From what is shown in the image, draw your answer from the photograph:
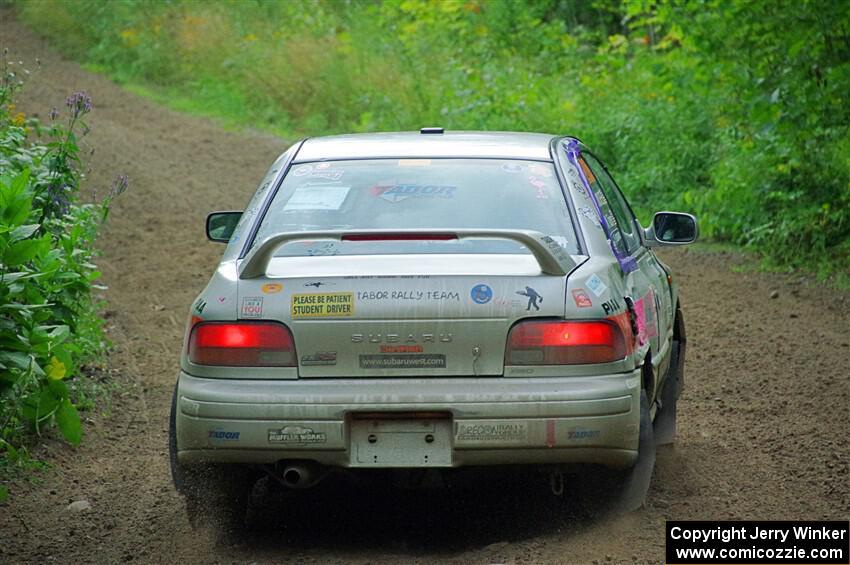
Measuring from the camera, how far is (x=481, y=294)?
4.68m

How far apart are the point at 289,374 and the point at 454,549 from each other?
0.97 m

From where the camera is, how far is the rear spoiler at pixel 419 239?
468cm

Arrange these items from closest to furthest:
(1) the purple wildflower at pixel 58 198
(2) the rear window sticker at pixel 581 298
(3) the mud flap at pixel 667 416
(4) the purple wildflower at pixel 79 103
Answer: (2) the rear window sticker at pixel 581 298 → (3) the mud flap at pixel 667 416 → (4) the purple wildflower at pixel 79 103 → (1) the purple wildflower at pixel 58 198

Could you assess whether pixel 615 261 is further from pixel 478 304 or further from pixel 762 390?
pixel 762 390

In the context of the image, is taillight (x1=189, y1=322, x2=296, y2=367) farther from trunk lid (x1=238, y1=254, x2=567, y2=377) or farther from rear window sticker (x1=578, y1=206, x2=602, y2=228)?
rear window sticker (x1=578, y1=206, x2=602, y2=228)

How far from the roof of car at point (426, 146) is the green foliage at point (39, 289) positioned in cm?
123

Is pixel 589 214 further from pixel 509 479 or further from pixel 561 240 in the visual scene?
pixel 509 479

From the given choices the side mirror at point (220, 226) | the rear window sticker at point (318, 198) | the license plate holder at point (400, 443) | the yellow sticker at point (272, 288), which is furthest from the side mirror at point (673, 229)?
the yellow sticker at point (272, 288)

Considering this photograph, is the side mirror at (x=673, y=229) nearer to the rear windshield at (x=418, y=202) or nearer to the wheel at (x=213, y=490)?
the rear windshield at (x=418, y=202)

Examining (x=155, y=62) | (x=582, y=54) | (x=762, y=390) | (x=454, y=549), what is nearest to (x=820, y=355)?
(x=762, y=390)

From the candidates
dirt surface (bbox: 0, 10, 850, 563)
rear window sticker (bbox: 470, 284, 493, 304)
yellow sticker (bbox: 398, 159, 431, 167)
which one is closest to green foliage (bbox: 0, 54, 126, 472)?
dirt surface (bbox: 0, 10, 850, 563)

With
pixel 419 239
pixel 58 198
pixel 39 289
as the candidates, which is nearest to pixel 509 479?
pixel 419 239

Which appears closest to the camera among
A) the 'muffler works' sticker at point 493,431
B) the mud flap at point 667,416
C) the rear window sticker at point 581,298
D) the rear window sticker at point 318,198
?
the 'muffler works' sticker at point 493,431

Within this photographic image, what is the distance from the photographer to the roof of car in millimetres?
5688
